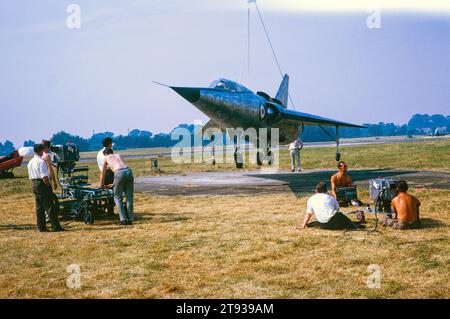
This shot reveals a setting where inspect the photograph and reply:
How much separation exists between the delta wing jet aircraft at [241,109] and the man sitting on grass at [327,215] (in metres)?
9.64

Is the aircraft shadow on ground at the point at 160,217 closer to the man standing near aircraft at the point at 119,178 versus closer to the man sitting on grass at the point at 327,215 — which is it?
the man standing near aircraft at the point at 119,178

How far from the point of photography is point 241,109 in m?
19.8

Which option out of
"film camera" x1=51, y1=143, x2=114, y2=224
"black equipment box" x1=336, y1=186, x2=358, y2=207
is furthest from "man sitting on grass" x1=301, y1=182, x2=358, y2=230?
"film camera" x1=51, y1=143, x2=114, y2=224

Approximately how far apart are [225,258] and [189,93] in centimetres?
1145

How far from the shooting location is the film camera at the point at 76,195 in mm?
11844

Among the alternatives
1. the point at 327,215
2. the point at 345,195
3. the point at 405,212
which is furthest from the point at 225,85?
the point at 405,212

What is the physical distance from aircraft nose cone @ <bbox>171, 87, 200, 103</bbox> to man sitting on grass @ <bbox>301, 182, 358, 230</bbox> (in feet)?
31.2

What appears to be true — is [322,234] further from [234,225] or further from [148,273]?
[148,273]

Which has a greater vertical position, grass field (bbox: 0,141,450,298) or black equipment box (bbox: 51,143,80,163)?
black equipment box (bbox: 51,143,80,163)

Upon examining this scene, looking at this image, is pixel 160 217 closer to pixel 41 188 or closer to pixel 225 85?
pixel 41 188

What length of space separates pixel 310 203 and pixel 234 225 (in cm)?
203

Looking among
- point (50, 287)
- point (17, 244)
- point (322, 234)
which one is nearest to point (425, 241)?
point (322, 234)

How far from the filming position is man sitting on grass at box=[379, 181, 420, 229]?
9336 millimetres

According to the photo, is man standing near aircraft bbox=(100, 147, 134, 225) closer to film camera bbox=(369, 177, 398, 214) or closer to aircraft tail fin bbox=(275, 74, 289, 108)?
film camera bbox=(369, 177, 398, 214)
